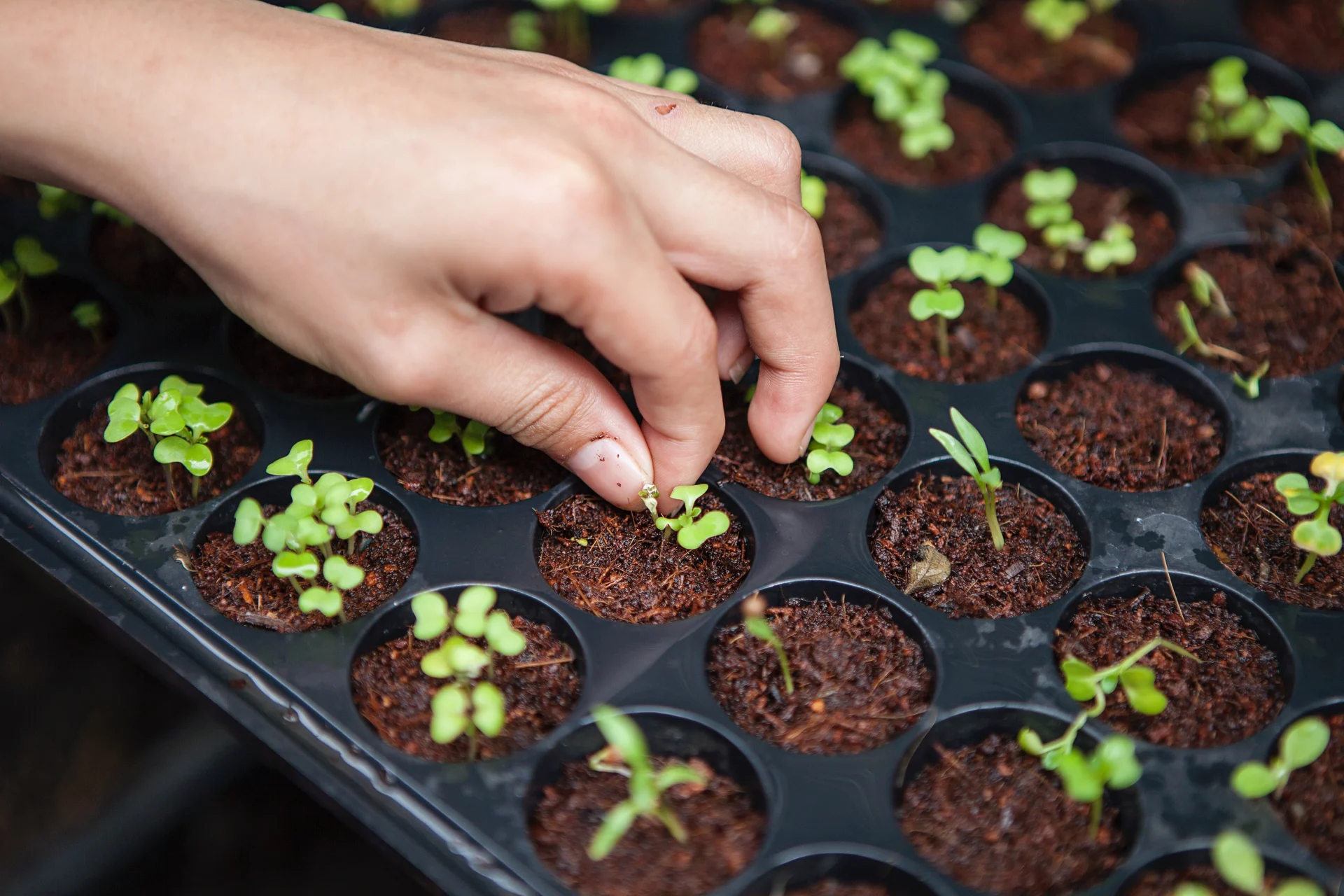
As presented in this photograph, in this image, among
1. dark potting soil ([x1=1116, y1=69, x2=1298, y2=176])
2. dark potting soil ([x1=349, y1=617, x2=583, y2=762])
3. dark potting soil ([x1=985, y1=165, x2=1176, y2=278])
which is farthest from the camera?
dark potting soil ([x1=1116, y1=69, x2=1298, y2=176])

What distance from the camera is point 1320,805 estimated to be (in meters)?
1.15

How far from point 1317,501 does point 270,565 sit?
119 cm

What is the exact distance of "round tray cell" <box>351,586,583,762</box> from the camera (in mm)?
→ 1209

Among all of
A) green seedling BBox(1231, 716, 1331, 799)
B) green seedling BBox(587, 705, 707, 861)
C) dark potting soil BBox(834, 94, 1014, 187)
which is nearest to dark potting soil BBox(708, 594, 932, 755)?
green seedling BBox(587, 705, 707, 861)

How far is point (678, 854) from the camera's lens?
113cm

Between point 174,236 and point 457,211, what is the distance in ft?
1.07

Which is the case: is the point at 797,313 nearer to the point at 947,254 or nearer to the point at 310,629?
the point at 947,254

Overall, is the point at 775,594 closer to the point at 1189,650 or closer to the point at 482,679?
the point at 482,679

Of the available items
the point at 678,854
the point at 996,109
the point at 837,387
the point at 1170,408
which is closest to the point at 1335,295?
the point at 1170,408

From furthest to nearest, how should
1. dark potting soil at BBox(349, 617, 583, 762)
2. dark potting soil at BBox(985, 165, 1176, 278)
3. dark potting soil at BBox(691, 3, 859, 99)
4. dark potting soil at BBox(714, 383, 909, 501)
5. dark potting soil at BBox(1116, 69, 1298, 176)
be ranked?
dark potting soil at BBox(691, 3, 859, 99) → dark potting soil at BBox(1116, 69, 1298, 176) → dark potting soil at BBox(985, 165, 1176, 278) → dark potting soil at BBox(714, 383, 909, 501) → dark potting soil at BBox(349, 617, 583, 762)

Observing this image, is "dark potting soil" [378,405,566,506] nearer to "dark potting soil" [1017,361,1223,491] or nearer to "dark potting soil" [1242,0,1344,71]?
"dark potting soil" [1017,361,1223,491]

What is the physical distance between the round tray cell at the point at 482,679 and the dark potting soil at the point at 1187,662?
21.9 inches

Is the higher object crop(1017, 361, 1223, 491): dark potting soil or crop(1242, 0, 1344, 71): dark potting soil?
→ crop(1242, 0, 1344, 71): dark potting soil

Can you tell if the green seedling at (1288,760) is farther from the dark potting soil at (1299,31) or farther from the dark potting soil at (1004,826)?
the dark potting soil at (1299,31)
